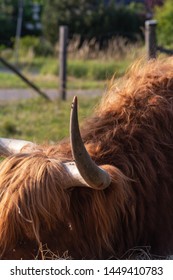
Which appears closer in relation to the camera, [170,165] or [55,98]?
[170,165]

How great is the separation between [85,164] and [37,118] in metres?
7.82

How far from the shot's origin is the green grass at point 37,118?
32.9 feet

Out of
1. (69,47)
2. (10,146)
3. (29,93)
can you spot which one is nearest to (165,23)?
(69,47)

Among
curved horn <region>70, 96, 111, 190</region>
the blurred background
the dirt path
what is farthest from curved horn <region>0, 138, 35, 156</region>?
the dirt path

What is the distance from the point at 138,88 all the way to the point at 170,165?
592 mm

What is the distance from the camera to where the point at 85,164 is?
3.87 metres

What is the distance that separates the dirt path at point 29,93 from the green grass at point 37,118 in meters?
0.76

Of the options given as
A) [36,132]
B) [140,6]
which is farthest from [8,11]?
[36,132]

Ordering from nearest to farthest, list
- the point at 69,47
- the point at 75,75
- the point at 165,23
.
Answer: the point at 75,75, the point at 165,23, the point at 69,47

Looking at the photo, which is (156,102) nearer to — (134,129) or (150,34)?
(134,129)

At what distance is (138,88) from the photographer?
487 centimetres

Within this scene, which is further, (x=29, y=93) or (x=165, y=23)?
(x=165, y=23)

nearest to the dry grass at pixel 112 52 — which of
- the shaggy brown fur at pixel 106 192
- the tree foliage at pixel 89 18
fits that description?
the tree foliage at pixel 89 18

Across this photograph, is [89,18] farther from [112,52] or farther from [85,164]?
[85,164]
